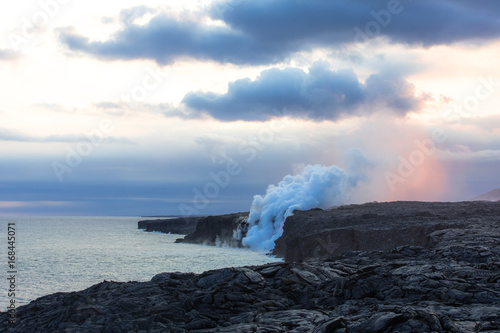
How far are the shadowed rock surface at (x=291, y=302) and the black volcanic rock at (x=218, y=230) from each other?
240 ft

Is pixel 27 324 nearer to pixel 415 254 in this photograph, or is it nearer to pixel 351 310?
pixel 351 310

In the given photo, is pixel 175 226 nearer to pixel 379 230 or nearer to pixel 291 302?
A: pixel 379 230

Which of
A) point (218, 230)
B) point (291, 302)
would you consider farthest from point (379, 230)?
point (218, 230)

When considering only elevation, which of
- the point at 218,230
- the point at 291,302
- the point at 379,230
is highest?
the point at 379,230

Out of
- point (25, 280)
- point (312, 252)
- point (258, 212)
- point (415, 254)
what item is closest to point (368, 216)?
point (312, 252)

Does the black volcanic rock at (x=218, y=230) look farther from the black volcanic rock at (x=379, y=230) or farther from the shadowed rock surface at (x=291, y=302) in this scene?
the shadowed rock surface at (x=291, y=302)

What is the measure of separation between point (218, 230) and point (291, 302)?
87.3m

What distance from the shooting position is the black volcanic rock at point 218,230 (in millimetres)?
93250

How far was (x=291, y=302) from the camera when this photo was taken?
43.2 ft

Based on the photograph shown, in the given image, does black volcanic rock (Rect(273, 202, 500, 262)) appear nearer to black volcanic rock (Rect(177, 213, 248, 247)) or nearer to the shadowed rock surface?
the shadowed rock surface

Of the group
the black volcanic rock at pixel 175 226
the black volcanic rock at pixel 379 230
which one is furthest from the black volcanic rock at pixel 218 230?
the black volcanic rock at pixel 175 226

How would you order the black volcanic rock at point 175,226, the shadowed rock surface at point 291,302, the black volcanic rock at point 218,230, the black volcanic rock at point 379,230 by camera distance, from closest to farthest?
the shadowed rock surface at point 291,302
the black volcanic rock at point 379,230
the black volcanic rock at point 218,230
the black volcanic rock at point 175,226

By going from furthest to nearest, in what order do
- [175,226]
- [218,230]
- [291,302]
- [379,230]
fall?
[175,226] < [218,230] < [379,230] < [291,302]

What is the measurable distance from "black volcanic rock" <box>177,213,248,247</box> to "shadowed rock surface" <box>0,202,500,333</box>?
240 ft
